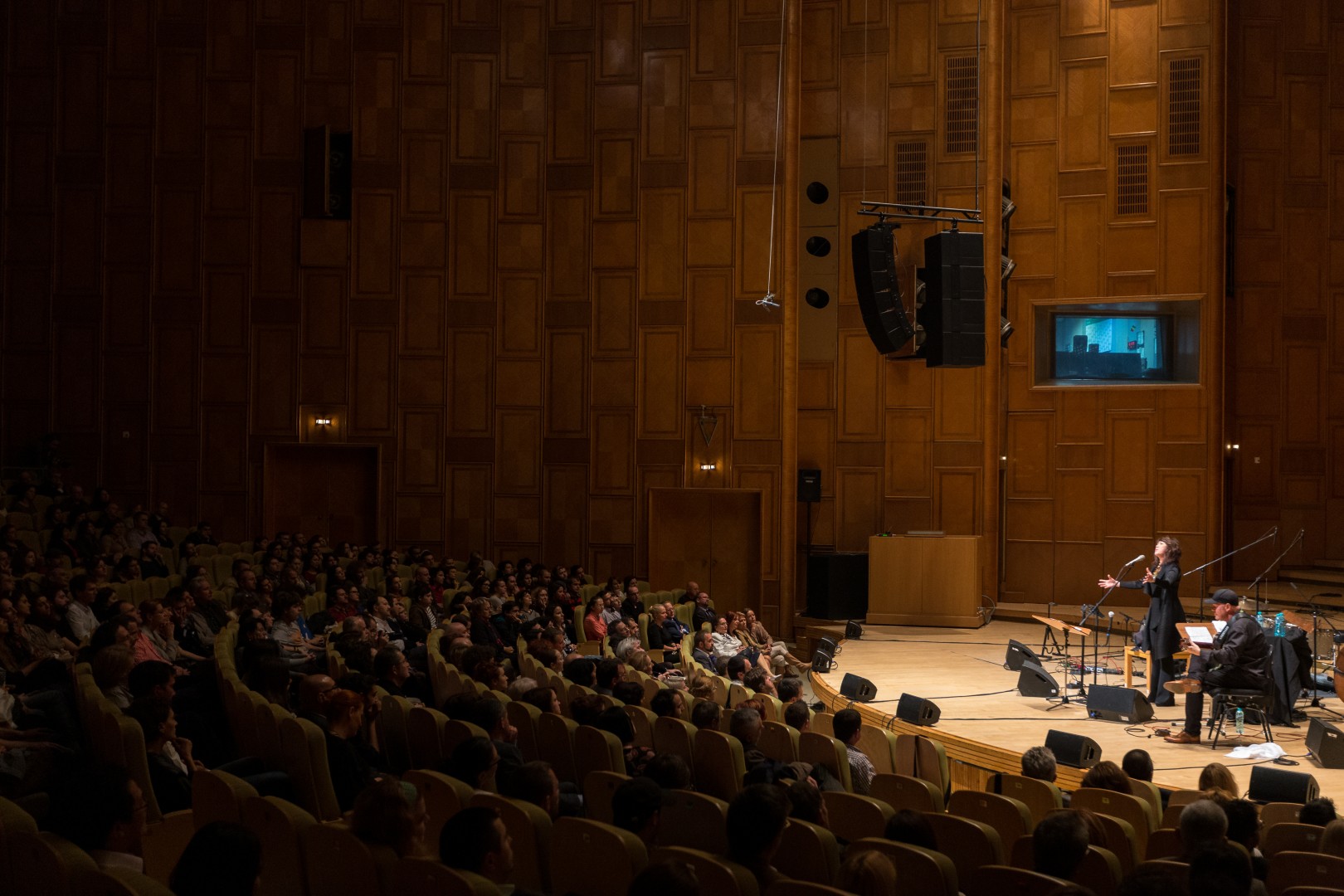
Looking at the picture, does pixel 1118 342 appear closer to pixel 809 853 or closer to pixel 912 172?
pixel 912 172

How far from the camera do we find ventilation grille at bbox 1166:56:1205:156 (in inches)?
540

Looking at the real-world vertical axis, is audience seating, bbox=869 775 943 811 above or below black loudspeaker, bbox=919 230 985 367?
below

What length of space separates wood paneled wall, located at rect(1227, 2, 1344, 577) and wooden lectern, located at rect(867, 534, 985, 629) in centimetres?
378

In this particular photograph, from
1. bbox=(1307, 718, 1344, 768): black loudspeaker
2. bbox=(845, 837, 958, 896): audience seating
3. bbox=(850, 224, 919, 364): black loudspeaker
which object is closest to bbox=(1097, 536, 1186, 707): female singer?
bbox=(1307, 718, 1344, 768): black loudspeaker

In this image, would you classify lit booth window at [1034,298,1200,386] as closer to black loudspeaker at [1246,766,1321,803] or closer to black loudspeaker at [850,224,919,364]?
black loudspeaker at [850,224,919,364]

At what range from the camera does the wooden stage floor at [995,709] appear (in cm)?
716

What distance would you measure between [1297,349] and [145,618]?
13.1m

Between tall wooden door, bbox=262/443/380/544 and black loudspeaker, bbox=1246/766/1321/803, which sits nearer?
black loudspeaker, bbox=1246/766/1321/803

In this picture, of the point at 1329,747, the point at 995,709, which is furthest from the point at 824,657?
the point at 1329,747

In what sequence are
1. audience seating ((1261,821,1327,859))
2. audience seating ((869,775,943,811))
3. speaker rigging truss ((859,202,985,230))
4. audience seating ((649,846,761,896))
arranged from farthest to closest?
1. speaker rigging truss ((859,202,985,230))
2. audience seating ((869,775,943,811))
3. audience seating ((1261,821,1327,859))
4. audience seating ((649,846,761,896))

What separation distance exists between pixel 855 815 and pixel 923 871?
94 cm

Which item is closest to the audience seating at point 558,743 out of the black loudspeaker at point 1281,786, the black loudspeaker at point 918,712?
the black loudspeaker at point 1281,786

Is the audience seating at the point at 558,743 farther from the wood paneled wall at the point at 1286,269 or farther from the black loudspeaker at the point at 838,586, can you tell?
the wood paneled wall at the point at 1286,269

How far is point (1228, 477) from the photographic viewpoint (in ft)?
47.9
